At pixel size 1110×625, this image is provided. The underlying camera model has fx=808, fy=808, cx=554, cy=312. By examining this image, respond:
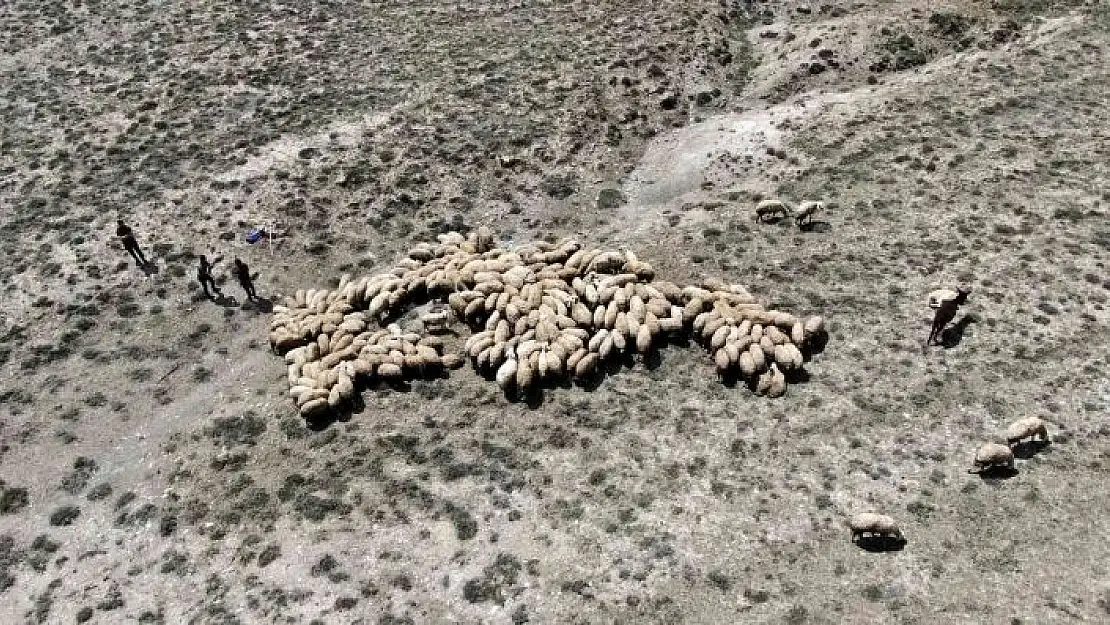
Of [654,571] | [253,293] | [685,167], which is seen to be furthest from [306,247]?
[654,571]

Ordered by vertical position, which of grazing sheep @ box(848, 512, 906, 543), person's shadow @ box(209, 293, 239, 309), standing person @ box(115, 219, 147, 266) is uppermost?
standing person @ box(115, 219, 147, 266)

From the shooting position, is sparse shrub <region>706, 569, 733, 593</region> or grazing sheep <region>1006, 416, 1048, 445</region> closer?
sparse shrub <region>706, 569, 733, 593</region>

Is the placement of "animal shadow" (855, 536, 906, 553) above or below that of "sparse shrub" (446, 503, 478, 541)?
below

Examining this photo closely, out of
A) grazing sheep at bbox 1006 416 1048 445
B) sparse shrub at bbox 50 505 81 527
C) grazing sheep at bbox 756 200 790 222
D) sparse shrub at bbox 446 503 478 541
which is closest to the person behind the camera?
sparse shrub at bbox 446 503 478 541

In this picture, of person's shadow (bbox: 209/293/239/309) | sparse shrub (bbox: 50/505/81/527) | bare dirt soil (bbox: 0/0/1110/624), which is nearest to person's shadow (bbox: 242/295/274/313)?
bare dirt soil (bbox: 0/0/1110/624)

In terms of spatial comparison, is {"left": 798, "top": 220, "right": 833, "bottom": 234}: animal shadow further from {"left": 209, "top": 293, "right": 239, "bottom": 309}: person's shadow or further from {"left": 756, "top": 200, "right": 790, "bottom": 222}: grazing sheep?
{"left": 209, "top": 293, "right": 239, "bottom": 309}: person's shadow

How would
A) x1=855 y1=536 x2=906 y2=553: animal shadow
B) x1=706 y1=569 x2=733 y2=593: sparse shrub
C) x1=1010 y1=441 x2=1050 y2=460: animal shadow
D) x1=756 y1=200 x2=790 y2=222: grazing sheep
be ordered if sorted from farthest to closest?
x1=756 y1=200 x2=790 y2=222: grazing sheep → x1=1010 y1=441 x2=1050 y2=460: animal shadow → x1=855 y1=536 x2=906 y2=553: animal shadow → x1=706 y1=569 x2=733 y2=593: sparse shrub
